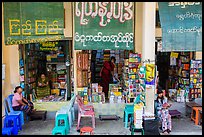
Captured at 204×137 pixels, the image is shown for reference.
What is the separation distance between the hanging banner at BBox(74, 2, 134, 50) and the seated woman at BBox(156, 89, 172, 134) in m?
1.84

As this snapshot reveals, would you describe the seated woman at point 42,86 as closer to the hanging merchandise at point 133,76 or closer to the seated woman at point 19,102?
the seated woman at point 19,102

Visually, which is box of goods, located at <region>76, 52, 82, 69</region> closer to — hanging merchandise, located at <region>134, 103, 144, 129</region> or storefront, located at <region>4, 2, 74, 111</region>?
storefront, located at <region>4, 2, 74, 111</region>

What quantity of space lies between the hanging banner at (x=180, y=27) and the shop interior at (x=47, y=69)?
3736 millimetres

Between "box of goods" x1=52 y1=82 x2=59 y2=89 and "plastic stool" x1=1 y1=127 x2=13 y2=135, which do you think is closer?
"plastic stool" x1=1 y1=127 x2=13 y2=135

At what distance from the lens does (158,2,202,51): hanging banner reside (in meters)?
8.32

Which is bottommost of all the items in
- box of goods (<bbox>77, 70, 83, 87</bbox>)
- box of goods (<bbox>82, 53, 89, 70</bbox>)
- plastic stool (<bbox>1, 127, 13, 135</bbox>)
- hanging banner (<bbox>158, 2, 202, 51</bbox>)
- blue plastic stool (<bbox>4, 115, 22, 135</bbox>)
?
plastic stool (<bbox>1, 127, 13, 135</bbox>)

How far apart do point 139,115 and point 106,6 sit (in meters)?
3.44

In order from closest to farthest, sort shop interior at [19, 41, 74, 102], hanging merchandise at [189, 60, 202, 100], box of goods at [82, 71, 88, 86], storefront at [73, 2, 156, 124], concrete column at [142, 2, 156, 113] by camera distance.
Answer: concrete column at [142, 2, 156, 113], storefront at [73, 2, 156, 124], box of goods at [82, 71, 88, 86], hanging merchandise at [189, 60, 202, 100], shop interior at [19, 41, 74, 102]

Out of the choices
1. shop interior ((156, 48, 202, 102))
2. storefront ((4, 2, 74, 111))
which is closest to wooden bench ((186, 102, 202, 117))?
shop interior ((156, 48, 202, 102))

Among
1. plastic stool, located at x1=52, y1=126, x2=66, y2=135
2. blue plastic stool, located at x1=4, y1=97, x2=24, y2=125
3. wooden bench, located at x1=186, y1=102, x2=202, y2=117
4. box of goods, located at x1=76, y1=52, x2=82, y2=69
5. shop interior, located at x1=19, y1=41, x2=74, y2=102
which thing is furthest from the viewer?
shop interior, located at x1=19, y1=41, x2=74, y2=102

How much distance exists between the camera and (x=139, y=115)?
7848 millimetres

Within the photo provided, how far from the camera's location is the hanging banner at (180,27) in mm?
8320

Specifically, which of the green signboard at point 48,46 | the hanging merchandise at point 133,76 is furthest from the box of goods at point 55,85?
the hanging merchandise at point 133,76

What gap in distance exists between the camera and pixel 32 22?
8.39 meters
